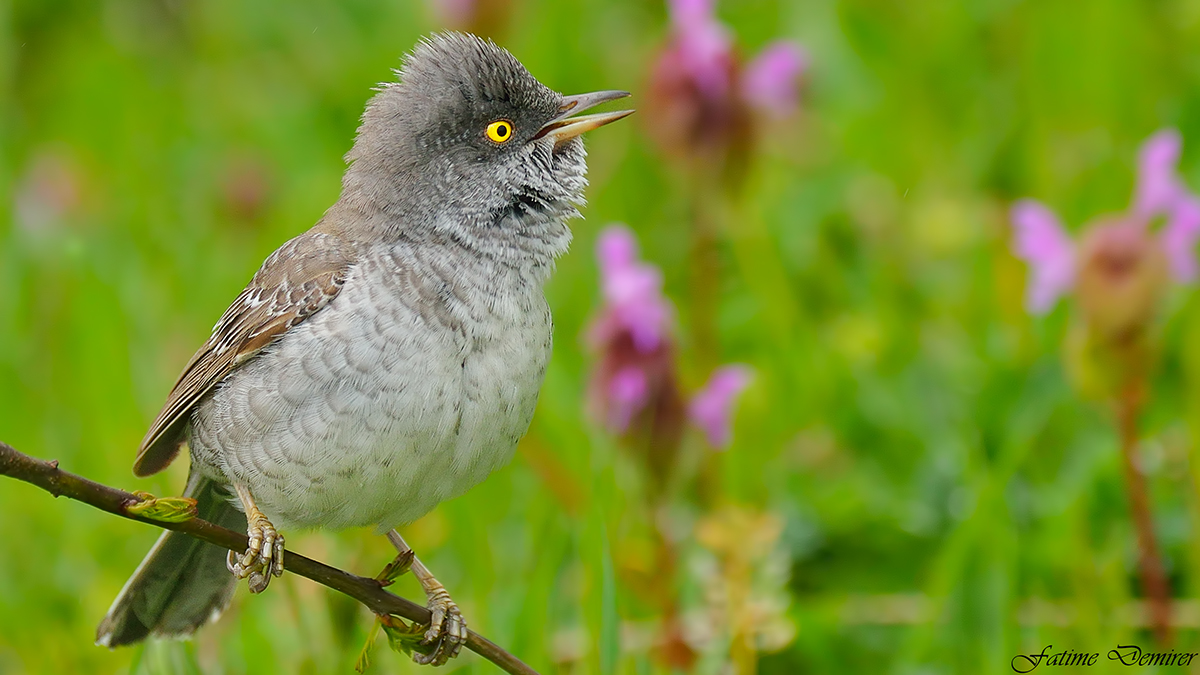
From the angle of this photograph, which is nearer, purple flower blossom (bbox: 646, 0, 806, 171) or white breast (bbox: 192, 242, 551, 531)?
white breast (bbox: 192, 242, 551, 531)

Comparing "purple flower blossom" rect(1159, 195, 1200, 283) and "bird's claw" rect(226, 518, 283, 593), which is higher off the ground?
"purple flower blossom" rect(1159, 195, 1200, 283)

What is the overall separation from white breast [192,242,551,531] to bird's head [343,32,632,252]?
0.21 m

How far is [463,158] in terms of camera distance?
329 centimetres

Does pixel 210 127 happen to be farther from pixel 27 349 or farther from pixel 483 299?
pixel 483 299

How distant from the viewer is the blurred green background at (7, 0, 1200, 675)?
3.78m

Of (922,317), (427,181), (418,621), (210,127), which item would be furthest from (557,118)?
(210,127)

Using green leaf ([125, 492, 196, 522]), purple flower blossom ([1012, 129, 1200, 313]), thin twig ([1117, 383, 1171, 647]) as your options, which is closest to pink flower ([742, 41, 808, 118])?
purple flower blossom ([1012, 129, 1200, 313])

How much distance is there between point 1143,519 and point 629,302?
1.48 meters

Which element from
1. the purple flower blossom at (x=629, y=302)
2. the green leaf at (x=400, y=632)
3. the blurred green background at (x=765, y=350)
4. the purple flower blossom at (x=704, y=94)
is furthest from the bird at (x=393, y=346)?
the purple flower blossom at (x=704, y=94)

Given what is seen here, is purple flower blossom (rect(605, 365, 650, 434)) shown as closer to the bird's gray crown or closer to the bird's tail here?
the bird's gray crown

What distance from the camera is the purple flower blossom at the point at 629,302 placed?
4016 millimetres

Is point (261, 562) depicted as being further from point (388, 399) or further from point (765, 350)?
point (765, 350)

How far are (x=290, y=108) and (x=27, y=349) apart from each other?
212 cm

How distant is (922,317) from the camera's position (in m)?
5.33
